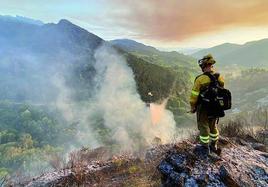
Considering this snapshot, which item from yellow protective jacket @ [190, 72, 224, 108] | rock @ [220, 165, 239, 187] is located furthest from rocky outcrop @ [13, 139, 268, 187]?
yellow protective jacket @ [190, 72, 224, 108]

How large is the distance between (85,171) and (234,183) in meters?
5.37

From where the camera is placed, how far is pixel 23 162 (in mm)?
91625

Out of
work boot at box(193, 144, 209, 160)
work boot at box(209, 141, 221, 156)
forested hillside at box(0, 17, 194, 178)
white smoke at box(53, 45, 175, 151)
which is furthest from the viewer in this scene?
forested hillside at box(0, 17, 194, 178)

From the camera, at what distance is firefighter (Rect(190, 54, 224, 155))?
29.3ft

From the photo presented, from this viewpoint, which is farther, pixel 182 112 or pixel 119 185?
pixel 182 112

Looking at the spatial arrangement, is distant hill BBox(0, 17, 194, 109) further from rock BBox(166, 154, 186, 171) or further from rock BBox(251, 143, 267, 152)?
rock BBox(166, 154, 186, 171)

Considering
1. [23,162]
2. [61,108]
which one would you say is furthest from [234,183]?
[61,108]

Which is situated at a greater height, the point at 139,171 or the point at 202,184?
the point at 202,184

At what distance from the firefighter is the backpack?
0.25 feet

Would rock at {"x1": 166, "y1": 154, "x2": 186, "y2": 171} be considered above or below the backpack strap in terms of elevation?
below

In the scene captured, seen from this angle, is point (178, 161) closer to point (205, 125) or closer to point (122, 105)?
point (205, 125)

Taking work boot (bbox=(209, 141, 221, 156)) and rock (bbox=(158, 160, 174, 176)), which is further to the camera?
work boot (bbox=(209, 141, 221, 156))

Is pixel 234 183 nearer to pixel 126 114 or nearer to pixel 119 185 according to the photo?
pixel 119 185

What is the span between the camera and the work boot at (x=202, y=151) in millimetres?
9070
